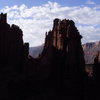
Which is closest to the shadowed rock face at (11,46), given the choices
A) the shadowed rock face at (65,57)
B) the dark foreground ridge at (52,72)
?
the dark foreground ridge at (52,72)

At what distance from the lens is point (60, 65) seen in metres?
91.3

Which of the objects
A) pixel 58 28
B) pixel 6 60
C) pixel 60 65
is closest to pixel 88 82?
pixel 60 65

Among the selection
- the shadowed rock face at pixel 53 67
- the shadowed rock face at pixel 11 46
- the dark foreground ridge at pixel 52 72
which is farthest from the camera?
the shadowed rock face at pixel 11 46

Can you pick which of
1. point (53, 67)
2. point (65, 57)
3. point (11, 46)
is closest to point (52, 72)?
point (53, 67)

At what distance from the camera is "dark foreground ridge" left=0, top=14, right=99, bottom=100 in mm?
84812

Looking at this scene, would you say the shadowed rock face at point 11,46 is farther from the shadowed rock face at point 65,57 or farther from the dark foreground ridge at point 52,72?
the shadowed rock face at point 65,57

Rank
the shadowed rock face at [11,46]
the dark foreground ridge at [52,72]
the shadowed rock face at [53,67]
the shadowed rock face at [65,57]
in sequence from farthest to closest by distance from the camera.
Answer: the shadowed rock face at [11,46] < the shadowed rock face at [65,57] < the shadowed rock face at [53,67] < the dark foreground ridge at [52,72]

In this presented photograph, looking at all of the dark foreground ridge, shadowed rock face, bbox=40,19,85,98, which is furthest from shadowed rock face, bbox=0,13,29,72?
shadowed rock face, bbox=40,19,85,98

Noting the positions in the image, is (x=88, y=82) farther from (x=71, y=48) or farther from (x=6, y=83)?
(x=6, y=83)

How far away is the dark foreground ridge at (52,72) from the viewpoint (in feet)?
278

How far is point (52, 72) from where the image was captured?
9050 cm

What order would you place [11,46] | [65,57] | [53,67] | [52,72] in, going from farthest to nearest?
[11,46]
[53,67]
[65,57]
[52,72]

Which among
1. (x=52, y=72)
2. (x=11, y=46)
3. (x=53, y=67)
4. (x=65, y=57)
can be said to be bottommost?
(x=52, y=72)

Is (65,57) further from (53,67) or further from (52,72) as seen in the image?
(52,72)
